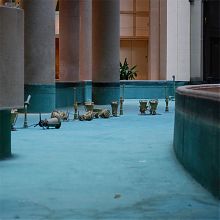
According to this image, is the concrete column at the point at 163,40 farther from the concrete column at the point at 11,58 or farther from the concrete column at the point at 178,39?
the concrete column at the point at 11,58

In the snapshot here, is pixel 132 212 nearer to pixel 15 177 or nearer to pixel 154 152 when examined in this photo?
pixel 15 177

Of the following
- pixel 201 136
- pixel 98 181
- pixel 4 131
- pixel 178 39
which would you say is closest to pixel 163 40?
pixel 178 39

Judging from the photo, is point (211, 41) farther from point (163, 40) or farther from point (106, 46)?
point (106, 46)

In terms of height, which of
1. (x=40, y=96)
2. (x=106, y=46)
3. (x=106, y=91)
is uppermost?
(x=106, y=46)

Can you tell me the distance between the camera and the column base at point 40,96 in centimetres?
2381

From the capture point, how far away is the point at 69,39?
107ft

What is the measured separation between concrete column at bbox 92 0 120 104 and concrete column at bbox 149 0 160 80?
997 centimetres

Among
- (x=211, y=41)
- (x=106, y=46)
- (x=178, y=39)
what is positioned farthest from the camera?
(x=178, y=39)

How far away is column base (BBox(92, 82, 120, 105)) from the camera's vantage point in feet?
105

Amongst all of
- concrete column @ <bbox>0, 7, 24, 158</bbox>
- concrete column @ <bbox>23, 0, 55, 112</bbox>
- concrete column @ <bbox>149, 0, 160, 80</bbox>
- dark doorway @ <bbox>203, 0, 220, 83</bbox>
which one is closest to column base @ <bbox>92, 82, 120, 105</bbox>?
concrete column @ <bbox>23, 0, 55, 112</bbox>

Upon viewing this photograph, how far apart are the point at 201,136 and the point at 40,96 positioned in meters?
15.5

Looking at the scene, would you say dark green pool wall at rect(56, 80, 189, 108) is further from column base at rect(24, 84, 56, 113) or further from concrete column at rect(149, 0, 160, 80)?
column base at rect(24, 84, 56, 113)

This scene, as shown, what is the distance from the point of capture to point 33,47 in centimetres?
2361

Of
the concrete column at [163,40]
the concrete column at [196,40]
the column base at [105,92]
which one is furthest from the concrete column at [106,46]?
the concrete column at [163,40]
